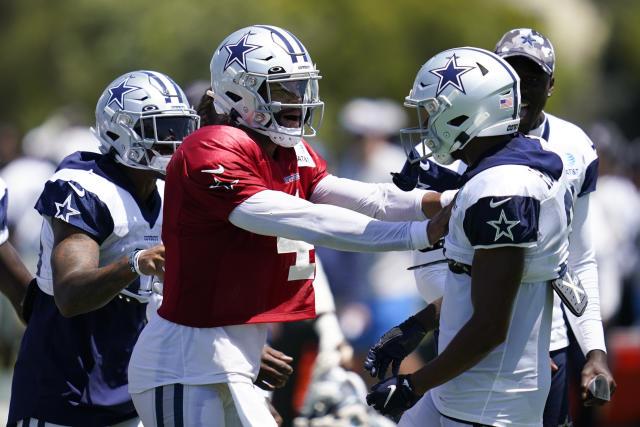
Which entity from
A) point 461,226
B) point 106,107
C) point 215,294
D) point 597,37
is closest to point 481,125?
point 461,226

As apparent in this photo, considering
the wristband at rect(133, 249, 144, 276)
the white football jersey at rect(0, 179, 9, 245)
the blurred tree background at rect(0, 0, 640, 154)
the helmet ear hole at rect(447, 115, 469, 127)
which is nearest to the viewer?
the helmet ear hole at rect(447, 115, 469, 127)

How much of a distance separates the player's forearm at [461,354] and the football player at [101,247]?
123 cm

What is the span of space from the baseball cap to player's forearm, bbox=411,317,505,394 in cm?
133

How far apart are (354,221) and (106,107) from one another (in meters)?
1.37

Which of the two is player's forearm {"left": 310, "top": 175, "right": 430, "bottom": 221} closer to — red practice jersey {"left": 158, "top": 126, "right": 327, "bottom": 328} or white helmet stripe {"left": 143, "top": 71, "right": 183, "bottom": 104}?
red practice jersey {"left": 158, "top": 126, "right": 327, "bottom": 328}

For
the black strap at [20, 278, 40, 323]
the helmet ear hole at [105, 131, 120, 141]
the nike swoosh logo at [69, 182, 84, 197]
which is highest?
the helmet ear hole at [105, 131, 120, 141]

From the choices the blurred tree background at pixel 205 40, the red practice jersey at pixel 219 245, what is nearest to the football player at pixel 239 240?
the red practice jersey at pixel 219 245

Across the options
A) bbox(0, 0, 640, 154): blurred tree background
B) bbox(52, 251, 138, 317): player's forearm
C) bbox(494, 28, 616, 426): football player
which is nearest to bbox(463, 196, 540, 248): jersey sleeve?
bbox(494, 28, 616, 426): football player

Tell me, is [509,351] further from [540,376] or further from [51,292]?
[51,292]

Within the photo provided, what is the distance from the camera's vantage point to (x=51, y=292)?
163 inches

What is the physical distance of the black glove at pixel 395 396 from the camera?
331 centimetres

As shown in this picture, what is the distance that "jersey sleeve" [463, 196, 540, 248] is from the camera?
312cm

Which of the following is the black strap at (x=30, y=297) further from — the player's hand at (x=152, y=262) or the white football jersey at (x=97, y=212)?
the player's hand at (x=152, y=262)

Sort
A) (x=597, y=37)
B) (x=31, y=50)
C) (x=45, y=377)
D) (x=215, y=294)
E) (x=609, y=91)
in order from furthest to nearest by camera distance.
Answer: (x=597, y=37) < (x=609, y=91) < (x=31, y=50) < (x=45, y=377) < (x=215, y=294)
